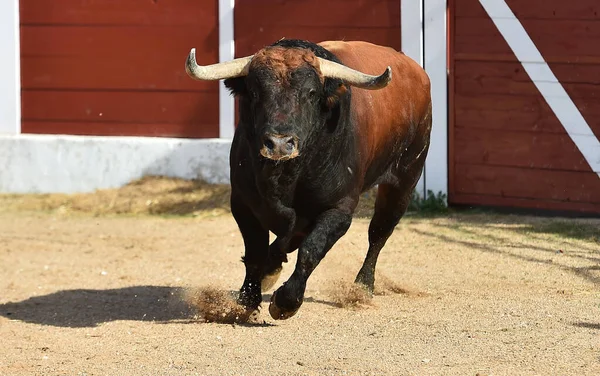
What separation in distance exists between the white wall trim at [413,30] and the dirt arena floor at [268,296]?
1355 mm

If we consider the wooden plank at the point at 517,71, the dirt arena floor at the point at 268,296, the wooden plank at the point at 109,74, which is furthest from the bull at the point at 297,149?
the wooden plank at the point at 109,74

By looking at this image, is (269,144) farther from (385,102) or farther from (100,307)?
(100,307)

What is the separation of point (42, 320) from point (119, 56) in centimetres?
492

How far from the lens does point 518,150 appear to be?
950cm

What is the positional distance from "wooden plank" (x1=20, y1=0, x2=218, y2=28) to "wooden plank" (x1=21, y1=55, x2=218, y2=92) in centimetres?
33

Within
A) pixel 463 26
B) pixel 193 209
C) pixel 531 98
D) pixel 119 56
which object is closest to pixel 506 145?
pixel 531 98

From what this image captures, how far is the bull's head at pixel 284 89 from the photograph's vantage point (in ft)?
17.6

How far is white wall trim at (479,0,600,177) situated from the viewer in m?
9.19

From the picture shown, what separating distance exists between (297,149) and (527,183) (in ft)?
14.7

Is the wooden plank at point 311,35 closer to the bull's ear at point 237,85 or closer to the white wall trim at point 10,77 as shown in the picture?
the white wall trim at point 10,77

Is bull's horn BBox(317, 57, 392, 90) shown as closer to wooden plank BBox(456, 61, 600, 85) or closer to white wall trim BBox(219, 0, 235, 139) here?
wooden plank BBox(456, 61, 600, 85)

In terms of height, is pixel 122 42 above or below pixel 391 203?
above

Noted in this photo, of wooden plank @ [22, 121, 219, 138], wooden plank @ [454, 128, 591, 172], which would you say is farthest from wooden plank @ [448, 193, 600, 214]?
wooden plank @ [22, 121, 219, 138]

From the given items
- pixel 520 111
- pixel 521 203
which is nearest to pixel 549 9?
pixel 520 111
